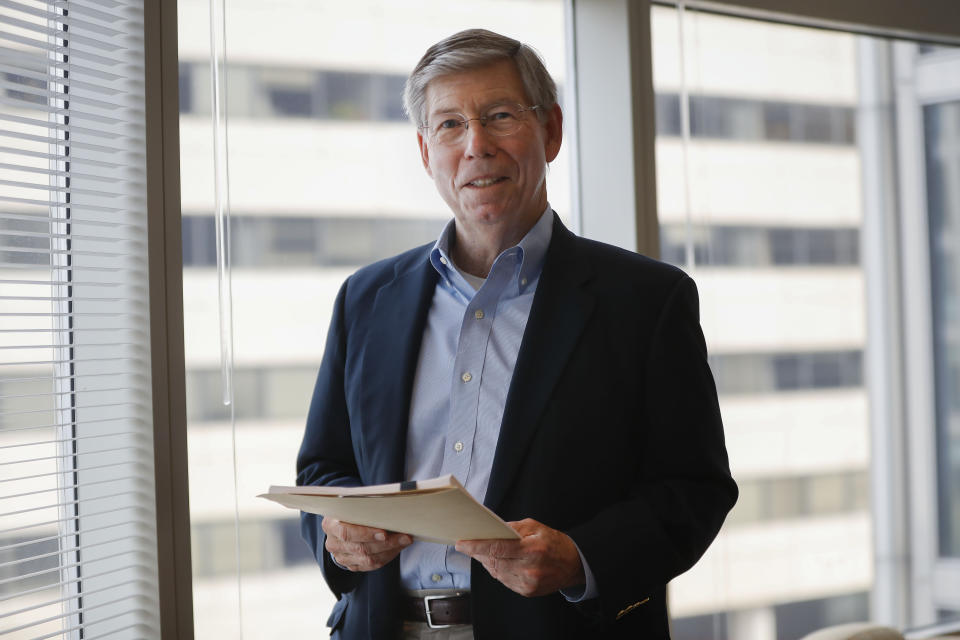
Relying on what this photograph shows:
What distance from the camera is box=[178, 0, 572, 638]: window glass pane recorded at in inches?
81.8

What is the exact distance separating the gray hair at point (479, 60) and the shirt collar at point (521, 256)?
0.23m

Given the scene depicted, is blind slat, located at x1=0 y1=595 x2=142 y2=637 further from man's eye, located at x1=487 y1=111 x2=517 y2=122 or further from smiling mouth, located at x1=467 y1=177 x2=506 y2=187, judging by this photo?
man's eye, located at x1=487 y1=111 x2=517 y2=122

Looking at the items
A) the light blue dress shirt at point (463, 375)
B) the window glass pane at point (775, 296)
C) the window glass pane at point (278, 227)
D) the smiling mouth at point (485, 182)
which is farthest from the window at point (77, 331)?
the window glass pane at point (775, 296)

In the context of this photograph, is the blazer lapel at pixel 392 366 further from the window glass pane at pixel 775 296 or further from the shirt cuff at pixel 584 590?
the window glass pane at pixel 775 296

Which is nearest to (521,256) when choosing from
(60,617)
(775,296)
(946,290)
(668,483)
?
(668,483)

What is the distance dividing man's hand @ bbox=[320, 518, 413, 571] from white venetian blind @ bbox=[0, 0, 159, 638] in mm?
579

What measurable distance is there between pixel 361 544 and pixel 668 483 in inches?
21.1

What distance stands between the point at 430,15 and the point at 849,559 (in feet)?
8.40

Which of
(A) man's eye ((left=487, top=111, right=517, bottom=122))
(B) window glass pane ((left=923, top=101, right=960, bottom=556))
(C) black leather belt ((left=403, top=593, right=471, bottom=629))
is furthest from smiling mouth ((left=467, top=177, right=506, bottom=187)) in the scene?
(B) window glass pane ((left=923, top=101, right=960, bottom=556))

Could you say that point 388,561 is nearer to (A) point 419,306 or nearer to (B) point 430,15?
(A) point 419,306

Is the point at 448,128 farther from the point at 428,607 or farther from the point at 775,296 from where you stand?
the point at 775,296

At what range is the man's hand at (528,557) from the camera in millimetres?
1282

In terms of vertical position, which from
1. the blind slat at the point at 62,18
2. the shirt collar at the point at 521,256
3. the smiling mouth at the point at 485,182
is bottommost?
the shirt collar at the point at 521,256

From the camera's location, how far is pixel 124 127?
183cm
